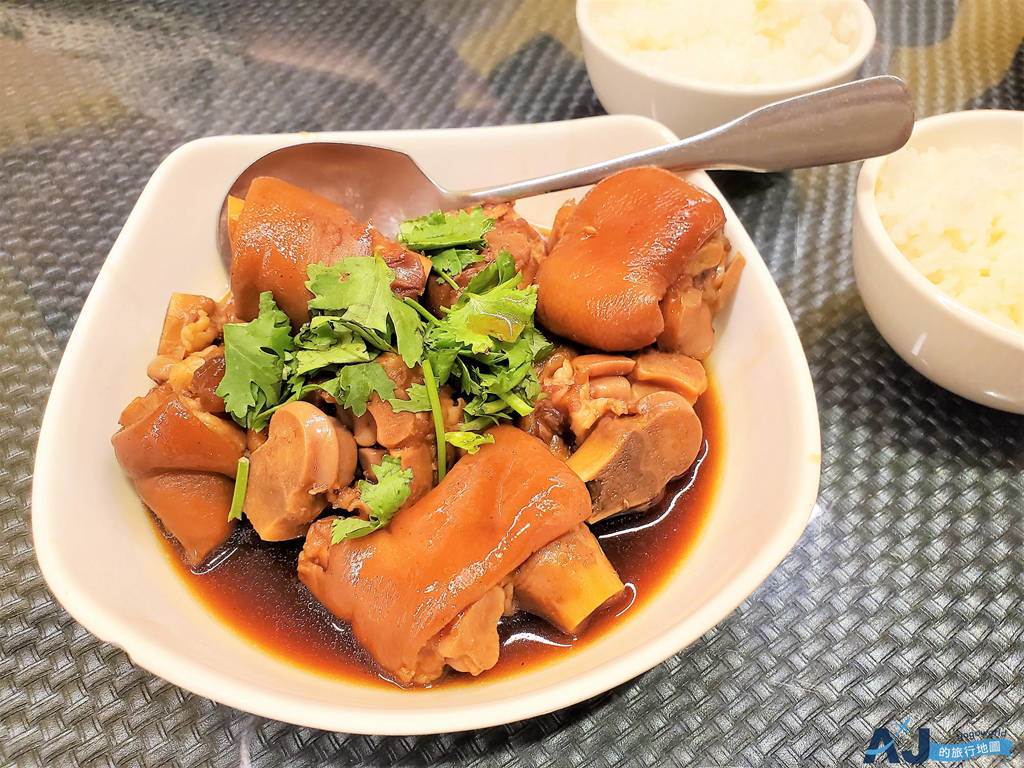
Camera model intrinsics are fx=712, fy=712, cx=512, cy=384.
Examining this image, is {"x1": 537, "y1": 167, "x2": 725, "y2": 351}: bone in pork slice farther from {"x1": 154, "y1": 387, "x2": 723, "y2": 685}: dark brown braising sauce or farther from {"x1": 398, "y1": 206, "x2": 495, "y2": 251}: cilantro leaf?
{"x1": 154, "y1": 387, "x2": 723, "y2": 685}: dark brown braising sauce

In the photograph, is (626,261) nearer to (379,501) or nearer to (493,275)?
(493,275)

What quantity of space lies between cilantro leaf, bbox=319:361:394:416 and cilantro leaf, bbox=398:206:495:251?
1.50 ft

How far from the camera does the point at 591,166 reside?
2234 mm

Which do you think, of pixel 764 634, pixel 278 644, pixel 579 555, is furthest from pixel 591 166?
pixel 278 644

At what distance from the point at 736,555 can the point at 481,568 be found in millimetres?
565

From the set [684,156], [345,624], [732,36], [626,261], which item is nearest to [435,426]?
[345,624]

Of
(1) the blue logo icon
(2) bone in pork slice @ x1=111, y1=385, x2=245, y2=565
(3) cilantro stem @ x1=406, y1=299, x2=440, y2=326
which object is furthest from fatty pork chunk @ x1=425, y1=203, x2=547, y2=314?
(1) the blue logo icon

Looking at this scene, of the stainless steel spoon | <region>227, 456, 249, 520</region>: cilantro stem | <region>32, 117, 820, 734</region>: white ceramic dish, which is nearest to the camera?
<region>32, 117, 820, 734</region>: white ceramic dish

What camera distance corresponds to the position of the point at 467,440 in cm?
162

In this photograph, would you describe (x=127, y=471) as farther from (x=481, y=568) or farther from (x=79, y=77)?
(x=79, y=77)

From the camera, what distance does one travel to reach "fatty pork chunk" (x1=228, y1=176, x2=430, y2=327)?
178 centimetres

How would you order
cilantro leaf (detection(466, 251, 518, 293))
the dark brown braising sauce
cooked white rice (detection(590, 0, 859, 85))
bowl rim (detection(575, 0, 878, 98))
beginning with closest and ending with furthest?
the dark brown braising sauce, cilantro leaf (detection(466, 251, 518, 293)), bowl rim (detection(575, 0, 878, 98)), cooked white rice (detection(590, 0, 859, 85))

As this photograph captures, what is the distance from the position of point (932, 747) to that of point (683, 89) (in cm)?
206

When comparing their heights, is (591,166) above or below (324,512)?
above
